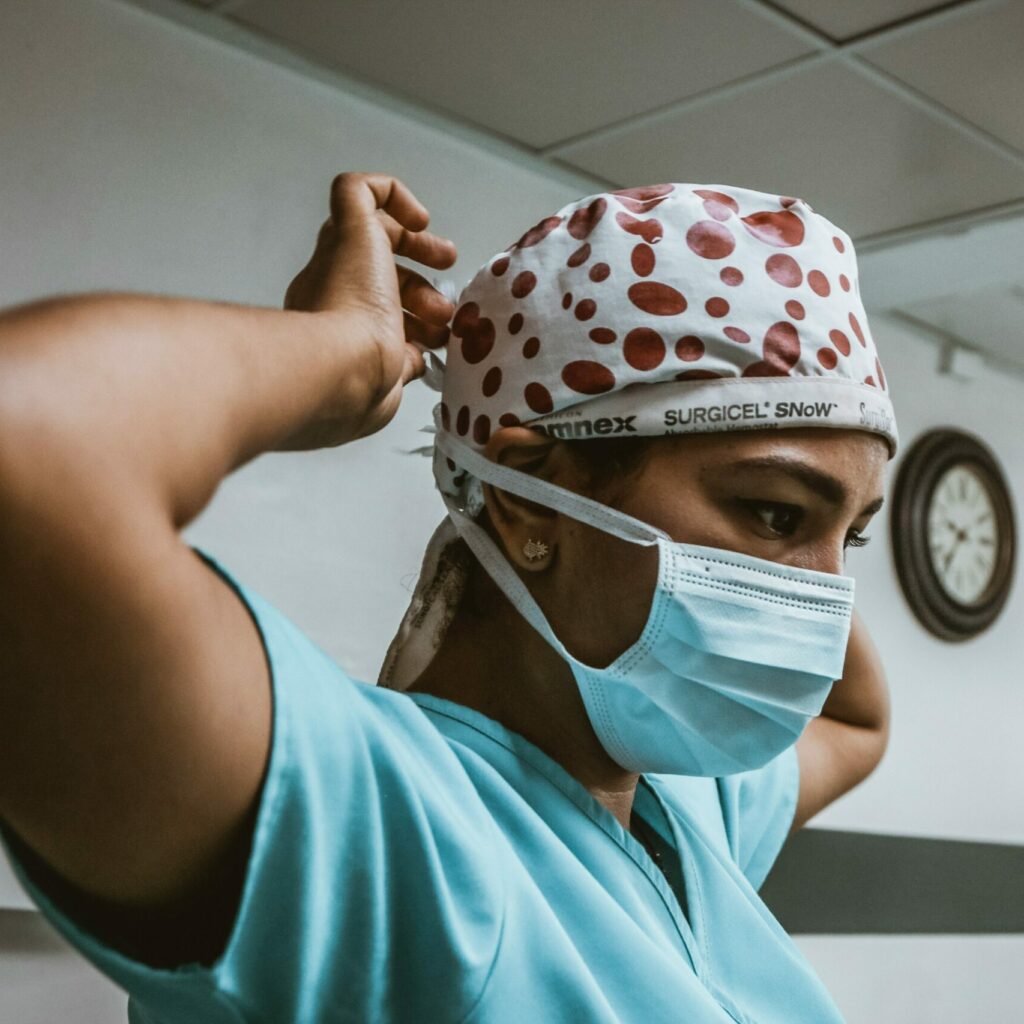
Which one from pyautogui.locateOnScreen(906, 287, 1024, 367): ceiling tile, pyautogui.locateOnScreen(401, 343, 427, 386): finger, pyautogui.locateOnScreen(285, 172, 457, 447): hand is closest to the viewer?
pyautogui.locateOnScreen(285, 172, 457, 447): hand

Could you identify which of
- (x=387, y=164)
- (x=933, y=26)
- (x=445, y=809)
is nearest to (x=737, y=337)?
(x=445, y=809)

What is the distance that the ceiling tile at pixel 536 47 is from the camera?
2.18 meters

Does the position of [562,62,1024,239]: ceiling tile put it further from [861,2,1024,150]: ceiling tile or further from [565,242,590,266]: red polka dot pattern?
[565,242,590,266]: red polka dot pattern

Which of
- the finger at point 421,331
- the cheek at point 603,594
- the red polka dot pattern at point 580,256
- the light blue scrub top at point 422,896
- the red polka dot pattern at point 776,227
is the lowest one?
the light blue scrub top at point 422,896

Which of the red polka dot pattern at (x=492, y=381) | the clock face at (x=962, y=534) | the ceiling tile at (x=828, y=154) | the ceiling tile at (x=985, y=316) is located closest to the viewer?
the red polka dot pattern at (x=492, y=381)

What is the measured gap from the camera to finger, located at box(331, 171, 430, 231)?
3.14 feet

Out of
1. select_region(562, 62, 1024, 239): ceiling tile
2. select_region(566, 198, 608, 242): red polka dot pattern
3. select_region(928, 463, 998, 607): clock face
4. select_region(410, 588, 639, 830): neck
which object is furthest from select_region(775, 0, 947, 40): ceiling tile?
select_region(928, 463, 998, 607): clock face

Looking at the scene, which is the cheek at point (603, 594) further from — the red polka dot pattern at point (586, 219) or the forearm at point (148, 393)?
the forearm at point (148, 393)

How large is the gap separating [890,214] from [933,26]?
87 cm

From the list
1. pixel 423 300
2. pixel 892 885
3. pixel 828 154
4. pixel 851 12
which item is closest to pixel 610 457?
pixel 423 300

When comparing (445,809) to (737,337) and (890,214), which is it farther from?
(890,214)

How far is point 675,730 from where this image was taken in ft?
3.48

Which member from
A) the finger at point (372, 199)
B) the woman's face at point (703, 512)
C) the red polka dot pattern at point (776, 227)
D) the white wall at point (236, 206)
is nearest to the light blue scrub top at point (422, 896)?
the woman's face at point (703, 512)

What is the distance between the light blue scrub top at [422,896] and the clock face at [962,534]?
3085mm
